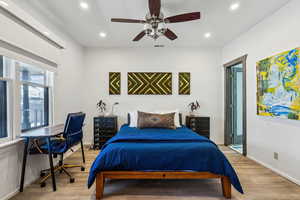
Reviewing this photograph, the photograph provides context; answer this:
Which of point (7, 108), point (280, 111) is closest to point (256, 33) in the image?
point (280, 111)

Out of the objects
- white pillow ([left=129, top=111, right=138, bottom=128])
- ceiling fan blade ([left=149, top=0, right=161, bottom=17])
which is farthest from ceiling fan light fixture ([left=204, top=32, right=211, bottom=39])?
white pillow ([left=129, top=111, right=138, bottom=128])

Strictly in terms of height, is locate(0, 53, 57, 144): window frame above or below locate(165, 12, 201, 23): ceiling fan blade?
below

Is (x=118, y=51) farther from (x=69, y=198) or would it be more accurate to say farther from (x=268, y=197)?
(x=268, y=197)

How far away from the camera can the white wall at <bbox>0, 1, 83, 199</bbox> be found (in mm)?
2084

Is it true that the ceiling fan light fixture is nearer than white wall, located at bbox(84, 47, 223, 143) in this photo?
Yes

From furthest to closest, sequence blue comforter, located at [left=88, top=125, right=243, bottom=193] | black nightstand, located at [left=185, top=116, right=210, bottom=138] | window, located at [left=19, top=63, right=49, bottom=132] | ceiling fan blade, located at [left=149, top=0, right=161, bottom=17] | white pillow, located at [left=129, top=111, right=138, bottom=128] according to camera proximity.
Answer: black nightstand, located at [left=185, top=116, right=210, bottom=138], white pillow, located at [left=129, top=111, right=138, bottom=128], window, located at [left=19, top=63, right=49, bottom=132], blue comforter, located at [left=88, top=125, right=243, bottom=193], ceiling fan blade, located at [left=149, top=0, right=161, bottom=17]

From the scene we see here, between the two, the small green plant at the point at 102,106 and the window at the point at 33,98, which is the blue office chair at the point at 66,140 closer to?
the window at the point at 33,98

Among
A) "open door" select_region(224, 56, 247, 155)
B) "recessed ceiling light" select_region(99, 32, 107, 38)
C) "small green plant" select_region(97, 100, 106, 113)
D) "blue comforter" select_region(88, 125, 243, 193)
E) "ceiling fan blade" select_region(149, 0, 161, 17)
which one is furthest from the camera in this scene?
"small green plant" select_region(97, 100, 106, 113)

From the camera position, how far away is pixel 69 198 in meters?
2.12

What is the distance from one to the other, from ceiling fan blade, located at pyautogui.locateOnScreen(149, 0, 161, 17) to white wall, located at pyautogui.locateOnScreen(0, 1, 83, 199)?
189cm

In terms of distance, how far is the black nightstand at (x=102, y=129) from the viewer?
4.09 metres

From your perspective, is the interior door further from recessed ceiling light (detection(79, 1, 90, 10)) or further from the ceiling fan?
recessed ceiling light (detection(79, 1, 90, 10))

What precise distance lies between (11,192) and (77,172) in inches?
35.3

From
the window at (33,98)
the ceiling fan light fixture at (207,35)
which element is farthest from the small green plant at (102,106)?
the ceiling fan light fixture at (207,35)
